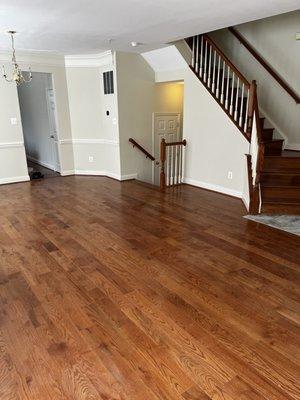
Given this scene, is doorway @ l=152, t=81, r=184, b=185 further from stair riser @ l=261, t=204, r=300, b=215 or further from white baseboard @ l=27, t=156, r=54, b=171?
stair riser @ l=261, t=204, r=300, b=215

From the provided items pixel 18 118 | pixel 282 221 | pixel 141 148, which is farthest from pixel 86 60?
pixel 282 221

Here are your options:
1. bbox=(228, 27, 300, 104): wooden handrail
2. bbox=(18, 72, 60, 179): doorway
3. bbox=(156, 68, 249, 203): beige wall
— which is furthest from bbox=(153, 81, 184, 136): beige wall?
bbox=(18, 72, 60, 179): doorway

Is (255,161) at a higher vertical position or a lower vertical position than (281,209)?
higher

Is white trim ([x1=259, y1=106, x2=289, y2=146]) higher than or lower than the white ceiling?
lower

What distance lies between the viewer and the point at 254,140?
442 cm

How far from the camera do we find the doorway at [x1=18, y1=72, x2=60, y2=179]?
23.4 ft

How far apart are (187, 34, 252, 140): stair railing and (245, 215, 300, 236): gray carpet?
1419 millimetres

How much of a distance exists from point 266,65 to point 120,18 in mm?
3192

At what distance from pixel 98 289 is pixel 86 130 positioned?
5098 mm

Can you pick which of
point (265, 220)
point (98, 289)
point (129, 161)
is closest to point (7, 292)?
point (98, 289)

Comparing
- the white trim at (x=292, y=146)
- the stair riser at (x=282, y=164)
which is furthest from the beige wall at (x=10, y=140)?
the white trim at (x=292, y=146)

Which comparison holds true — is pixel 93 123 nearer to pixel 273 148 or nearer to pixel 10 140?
pixel 10 140

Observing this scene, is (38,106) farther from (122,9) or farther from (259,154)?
(259,154)

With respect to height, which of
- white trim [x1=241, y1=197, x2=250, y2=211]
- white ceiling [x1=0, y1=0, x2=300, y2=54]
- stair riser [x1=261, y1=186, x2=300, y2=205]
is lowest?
white trim [x1=241, y1=197, x2=250, y2=211]
